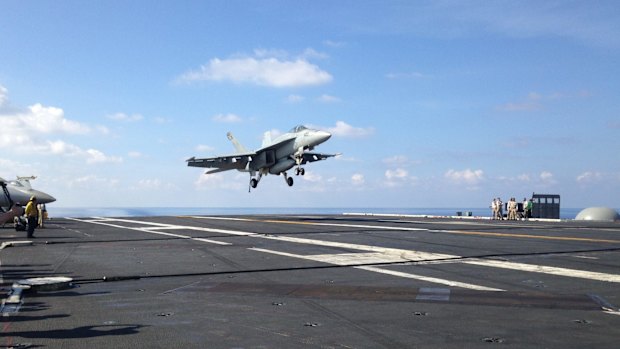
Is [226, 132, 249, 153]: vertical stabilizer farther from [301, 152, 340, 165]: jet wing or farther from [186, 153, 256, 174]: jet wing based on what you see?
[301, 152, 340, 165]: jet wing

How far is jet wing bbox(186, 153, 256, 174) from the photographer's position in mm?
53719

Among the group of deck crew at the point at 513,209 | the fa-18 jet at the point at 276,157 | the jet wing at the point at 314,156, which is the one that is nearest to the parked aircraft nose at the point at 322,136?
the fa-18 jet at the point at 276,157

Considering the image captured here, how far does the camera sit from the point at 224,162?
181 feet

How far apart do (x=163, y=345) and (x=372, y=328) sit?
260 cm

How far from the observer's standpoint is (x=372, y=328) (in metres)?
6.92

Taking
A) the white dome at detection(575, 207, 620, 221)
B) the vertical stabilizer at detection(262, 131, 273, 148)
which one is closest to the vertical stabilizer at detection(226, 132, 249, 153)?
the vertical stabilizer at detection(262, 131, 273, 148)

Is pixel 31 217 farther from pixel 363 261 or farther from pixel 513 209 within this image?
pixel 513 209

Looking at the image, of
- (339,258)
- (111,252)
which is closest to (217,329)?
(339,258)

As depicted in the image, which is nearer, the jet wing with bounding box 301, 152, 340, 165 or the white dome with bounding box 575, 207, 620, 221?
the jet wing with bounding box 301, 152, 340, 165

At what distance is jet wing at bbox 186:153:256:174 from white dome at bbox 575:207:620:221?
34.6m

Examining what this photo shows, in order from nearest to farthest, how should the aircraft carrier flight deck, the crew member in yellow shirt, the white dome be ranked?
the aircraft carrier flight deck
the crew member in yellow shirt
the white dome

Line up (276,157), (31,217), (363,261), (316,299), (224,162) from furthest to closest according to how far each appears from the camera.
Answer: (224,162) → (276,157) → (31,217) → (363,261) → (316,299)

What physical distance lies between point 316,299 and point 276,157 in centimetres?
4038

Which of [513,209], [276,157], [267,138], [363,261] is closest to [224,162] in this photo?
[267,138]
